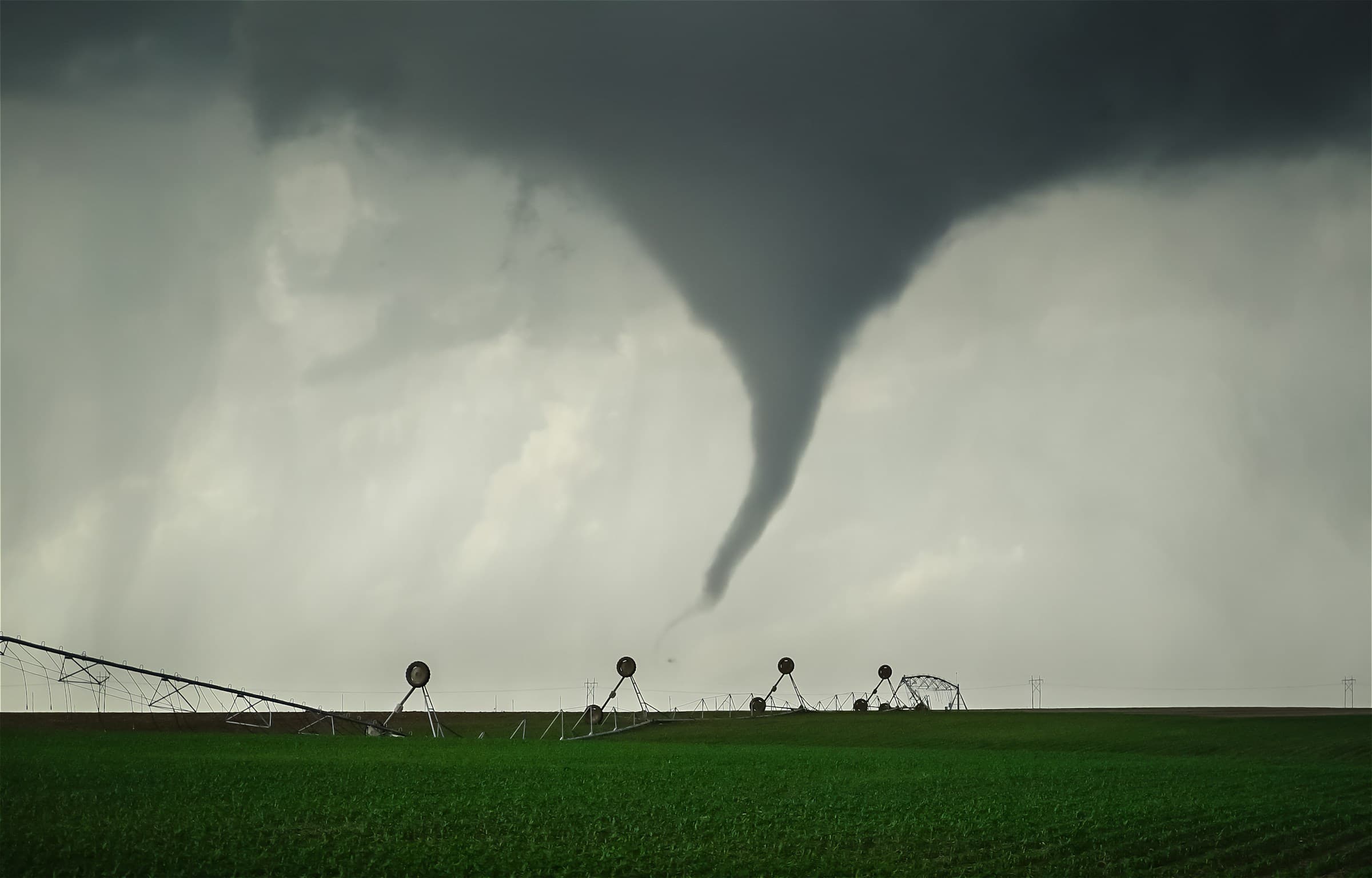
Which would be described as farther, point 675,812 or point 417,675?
point 417,675

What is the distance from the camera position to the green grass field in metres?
32.7

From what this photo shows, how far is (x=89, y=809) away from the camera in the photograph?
39.8 metres

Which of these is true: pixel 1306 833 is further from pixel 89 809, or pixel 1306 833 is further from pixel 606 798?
pixel 89 809

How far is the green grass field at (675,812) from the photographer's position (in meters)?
32.7

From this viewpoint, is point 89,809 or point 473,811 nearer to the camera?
point 89,809

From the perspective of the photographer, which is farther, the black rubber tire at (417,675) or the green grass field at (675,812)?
the black rubber tire at (417,675)

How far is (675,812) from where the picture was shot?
44438 mm

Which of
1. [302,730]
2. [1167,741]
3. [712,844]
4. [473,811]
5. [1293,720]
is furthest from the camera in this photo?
[302,730]

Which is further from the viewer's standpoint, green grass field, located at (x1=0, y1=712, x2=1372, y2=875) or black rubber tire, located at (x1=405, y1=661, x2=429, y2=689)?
black rubber tire, located at (x1=405, y1=661, x2=429, y2=689)

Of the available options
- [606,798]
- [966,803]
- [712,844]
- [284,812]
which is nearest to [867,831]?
[712,844]

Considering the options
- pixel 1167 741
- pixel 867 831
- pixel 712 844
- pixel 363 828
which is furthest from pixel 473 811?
pixel 1167 741

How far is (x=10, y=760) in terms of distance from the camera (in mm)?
60969

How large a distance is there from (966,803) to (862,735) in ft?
223

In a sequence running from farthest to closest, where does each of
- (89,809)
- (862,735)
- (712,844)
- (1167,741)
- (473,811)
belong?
(862,735) → (1167,741) → (473,811) → (89,809) → (712,844)
